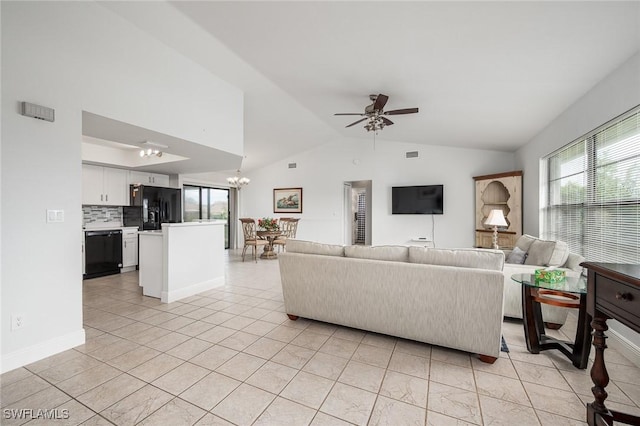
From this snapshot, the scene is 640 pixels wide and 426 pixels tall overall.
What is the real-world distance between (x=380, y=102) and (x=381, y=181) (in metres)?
3.68

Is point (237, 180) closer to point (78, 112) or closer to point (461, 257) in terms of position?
point (78, 112)

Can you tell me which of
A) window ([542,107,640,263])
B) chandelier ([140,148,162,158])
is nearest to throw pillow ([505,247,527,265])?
window ([542,107,640,263])

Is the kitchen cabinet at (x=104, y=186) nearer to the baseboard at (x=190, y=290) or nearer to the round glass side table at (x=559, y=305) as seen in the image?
the baseboard at (x=190, y=290)

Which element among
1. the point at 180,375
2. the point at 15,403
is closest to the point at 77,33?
the point at 15,403

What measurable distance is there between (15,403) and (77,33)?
2.85m

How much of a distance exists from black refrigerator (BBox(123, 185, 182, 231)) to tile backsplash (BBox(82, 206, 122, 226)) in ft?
0.45

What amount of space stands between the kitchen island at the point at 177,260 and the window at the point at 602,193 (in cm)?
475

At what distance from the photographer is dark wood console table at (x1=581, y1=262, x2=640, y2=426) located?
1231mm

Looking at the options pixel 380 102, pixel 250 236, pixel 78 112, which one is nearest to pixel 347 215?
pixel 250 236

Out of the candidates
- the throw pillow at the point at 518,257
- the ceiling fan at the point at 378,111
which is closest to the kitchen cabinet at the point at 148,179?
the ceiling fan at the point at 378,111

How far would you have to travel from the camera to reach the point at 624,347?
2.29m

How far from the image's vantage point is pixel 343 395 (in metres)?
1.81

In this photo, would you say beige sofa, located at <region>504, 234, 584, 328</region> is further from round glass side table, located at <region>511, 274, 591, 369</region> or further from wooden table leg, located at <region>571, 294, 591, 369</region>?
wooden table leg, located at <region>571, 294, 591, 369</region>

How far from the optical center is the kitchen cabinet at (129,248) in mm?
5441
